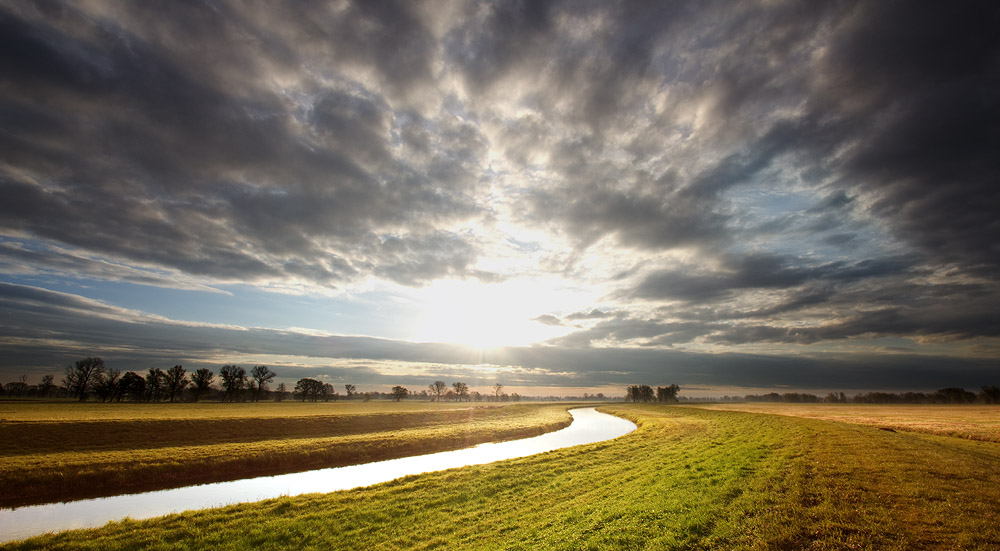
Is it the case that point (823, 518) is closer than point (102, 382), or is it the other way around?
point (823, 518)

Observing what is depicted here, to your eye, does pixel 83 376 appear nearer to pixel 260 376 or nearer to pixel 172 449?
pixel 260 376

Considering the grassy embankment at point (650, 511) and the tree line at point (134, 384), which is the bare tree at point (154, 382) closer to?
the tree line at point (134, 384)

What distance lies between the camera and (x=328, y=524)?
1623 cm

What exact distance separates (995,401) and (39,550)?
302 meters

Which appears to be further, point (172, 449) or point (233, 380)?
point (233, 380)

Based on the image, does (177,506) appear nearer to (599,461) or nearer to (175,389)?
(599,461)

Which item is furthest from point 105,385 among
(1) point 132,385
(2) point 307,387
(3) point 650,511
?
(3) point 650,511

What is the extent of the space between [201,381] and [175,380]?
24.1 ft

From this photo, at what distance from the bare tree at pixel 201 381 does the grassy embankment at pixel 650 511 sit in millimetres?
140075

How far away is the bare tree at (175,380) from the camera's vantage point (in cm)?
12300

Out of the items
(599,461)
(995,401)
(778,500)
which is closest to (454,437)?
(599,461)

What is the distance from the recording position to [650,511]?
14.2 metres

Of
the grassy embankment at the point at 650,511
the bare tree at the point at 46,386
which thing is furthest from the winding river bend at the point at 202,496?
the bare tree at the point at 46,386

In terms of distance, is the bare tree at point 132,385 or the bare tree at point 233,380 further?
the bare tree at point 233,380
